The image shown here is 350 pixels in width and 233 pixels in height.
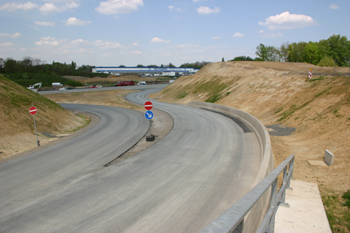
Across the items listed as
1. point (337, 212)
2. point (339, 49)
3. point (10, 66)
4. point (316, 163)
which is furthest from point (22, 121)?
point (10, 66)

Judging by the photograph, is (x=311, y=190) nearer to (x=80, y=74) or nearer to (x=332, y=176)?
(x=332, y=176)

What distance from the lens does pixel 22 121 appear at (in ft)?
64.4

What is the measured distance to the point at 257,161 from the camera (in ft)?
40.8

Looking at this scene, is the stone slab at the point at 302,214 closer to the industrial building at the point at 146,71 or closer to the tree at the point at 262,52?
the tree at the point at 262,52

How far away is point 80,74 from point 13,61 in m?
36.6

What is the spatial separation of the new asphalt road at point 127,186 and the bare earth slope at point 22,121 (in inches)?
102

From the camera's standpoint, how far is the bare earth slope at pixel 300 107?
11.2 metres

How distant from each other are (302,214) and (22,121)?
2080 cm

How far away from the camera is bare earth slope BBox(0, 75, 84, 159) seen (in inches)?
663

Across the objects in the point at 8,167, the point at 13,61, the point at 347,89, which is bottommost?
the point at 8,167

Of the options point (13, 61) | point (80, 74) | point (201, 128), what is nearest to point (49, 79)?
point (13, 61)

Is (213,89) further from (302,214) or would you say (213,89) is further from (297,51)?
(297,51)

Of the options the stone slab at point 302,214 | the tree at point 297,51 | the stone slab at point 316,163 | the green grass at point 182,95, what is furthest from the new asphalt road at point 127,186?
the tree at point 297,51

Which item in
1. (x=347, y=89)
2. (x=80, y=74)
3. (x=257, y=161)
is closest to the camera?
(x=257, y=161)
